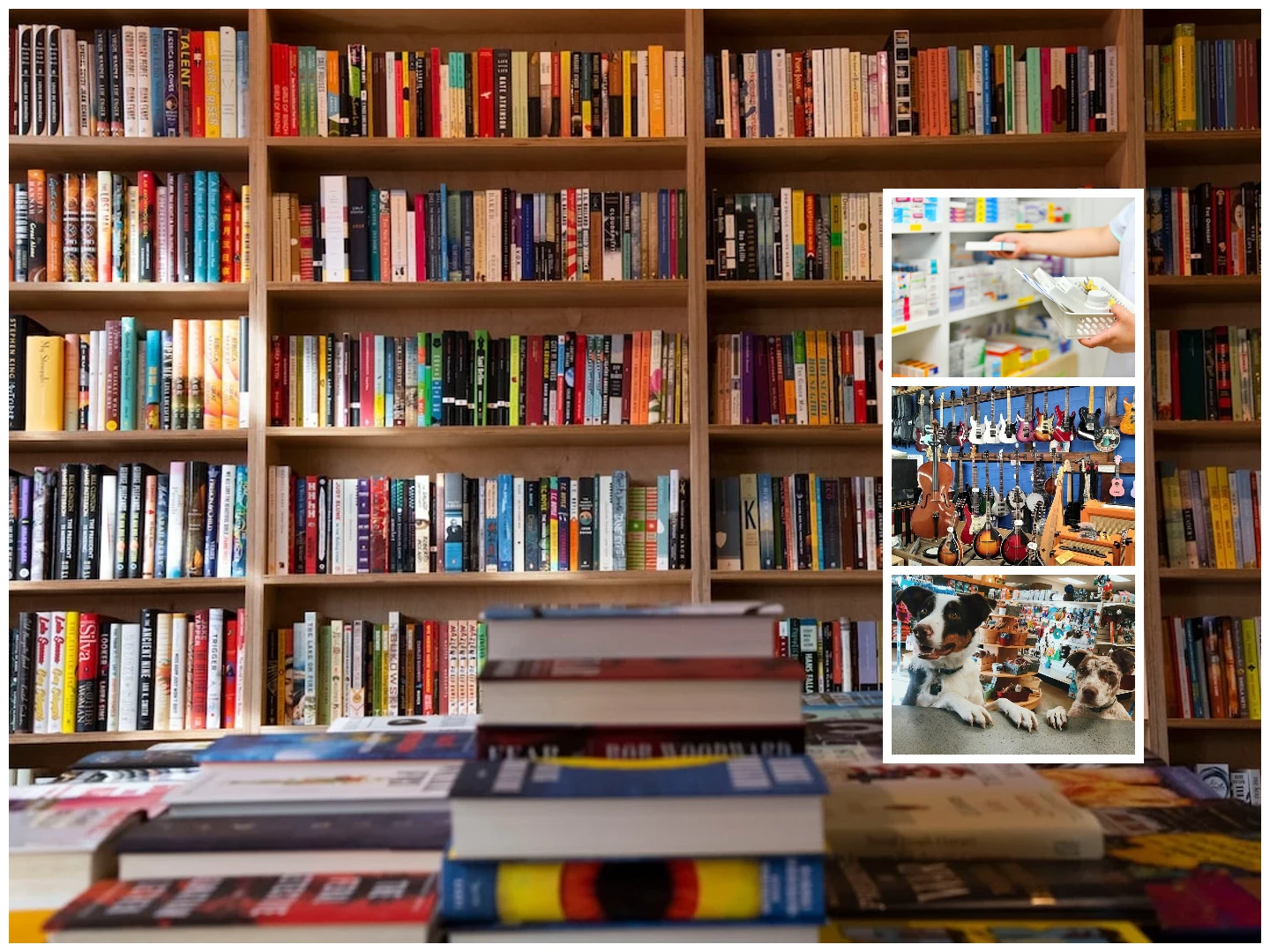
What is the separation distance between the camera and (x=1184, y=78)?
2.73 m

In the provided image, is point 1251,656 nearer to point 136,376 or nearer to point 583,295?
point 583,295

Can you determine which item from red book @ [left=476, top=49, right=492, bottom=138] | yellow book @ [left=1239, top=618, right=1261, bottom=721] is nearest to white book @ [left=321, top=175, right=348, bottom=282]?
red book @ [left=476, top=49, right=492, bottom=138]

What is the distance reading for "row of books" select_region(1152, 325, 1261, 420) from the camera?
108 inches

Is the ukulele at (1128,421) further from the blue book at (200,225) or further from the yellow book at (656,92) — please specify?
the blue book at (200,225)

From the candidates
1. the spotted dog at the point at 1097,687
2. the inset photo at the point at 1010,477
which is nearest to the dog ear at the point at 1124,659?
the spotted dog at the point at 1097,687

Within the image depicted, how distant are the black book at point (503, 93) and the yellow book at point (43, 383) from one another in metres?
1.12

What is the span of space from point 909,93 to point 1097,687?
1.57 metres

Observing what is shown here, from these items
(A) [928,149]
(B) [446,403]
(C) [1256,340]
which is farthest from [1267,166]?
(B) [446,403]

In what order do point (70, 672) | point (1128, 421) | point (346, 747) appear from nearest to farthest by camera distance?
point (346, 747) < point (70, 672) < point (1128, 421)

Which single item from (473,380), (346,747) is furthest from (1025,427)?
(346,747)

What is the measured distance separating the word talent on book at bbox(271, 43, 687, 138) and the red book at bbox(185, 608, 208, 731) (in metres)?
1.16

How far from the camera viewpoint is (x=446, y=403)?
8.93 feet

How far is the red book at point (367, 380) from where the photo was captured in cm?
273

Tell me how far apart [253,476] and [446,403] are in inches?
18.2
